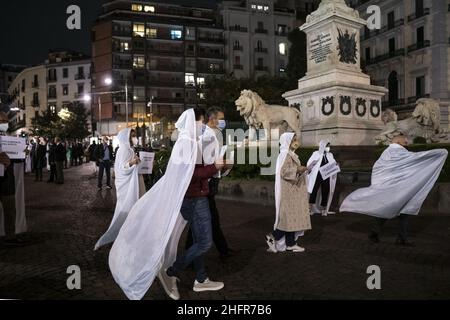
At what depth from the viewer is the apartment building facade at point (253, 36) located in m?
76.8

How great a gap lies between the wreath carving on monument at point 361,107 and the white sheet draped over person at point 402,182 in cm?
827

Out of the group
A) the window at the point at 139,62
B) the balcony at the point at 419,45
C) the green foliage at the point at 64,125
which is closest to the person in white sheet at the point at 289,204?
the balcony at the point at 419,45

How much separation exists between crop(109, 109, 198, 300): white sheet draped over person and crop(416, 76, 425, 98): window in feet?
157

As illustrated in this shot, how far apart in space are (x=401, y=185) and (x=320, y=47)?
974 cm

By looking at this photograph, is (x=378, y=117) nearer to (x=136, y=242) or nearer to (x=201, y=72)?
(x=136, y=242)

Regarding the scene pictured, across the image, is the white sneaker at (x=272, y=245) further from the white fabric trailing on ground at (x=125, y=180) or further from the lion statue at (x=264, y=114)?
the lion statue at (x=264, y=114)

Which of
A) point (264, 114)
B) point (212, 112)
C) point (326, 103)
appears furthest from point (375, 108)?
point (212, 112)

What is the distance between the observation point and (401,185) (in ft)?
25.1

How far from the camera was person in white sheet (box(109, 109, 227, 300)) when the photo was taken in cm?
490

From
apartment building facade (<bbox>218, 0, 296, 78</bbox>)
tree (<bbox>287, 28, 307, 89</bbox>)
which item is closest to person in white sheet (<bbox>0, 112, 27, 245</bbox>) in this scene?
tree (<bbox>287, 28, 307, 89</bbox>)

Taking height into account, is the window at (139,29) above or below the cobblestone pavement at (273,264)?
above
